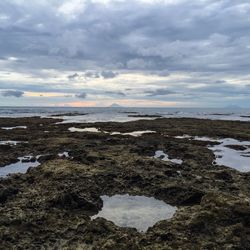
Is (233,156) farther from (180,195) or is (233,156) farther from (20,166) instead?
(20,166)

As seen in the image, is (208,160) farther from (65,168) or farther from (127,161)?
(65,168)

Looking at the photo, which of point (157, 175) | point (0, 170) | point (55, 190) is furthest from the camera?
point (0, 170)

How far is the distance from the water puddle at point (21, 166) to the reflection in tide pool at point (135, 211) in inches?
277

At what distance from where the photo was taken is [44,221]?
11648 millimetres

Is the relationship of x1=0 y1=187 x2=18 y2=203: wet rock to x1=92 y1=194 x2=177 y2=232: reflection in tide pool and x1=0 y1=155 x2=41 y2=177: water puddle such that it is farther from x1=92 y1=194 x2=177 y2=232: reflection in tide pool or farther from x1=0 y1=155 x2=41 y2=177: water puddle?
x1=0 y1=155 x2=41 y2=177: water puddle

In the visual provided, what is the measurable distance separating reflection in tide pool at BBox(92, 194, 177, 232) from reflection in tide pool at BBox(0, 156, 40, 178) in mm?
6995

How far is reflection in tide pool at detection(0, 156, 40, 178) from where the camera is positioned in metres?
20.2

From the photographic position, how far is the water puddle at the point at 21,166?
20466 millimetres

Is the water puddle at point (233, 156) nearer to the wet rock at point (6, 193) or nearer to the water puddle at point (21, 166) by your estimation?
the water puddle at point (21, 166)

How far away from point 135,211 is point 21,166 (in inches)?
415

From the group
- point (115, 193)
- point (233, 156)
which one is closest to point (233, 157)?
point (233, 156)

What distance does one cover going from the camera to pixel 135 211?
44.8ft

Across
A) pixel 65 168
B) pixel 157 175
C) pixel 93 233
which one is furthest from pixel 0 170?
pixel 93 233

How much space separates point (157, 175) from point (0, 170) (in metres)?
8.83
